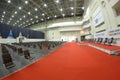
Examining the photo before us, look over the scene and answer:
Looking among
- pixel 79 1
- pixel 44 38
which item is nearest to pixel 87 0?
pixel 79 1

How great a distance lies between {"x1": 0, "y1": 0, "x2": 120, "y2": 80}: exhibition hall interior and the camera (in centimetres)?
320

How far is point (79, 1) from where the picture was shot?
18.9 meters

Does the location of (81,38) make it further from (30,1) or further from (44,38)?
(30,1)

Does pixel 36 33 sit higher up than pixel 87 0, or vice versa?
pixel 87 0

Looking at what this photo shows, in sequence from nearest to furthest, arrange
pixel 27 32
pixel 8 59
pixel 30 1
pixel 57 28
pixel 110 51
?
1. pixel 8 59
2. pixel 110 51
3. pixel 30 1
4. pixel 27 32
5. pixel 57 28

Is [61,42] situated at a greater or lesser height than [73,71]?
greater

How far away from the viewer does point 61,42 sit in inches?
740

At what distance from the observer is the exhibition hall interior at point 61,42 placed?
3.20m

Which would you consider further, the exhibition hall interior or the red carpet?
the exhibition hall interior

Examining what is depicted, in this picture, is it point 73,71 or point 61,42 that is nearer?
point 73,71

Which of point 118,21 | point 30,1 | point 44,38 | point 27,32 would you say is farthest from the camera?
point 44,38

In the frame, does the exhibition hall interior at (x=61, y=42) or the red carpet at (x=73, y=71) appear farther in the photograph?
the exhibition hall interior at (x=61, y=42)

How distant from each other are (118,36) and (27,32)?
60.3 ft

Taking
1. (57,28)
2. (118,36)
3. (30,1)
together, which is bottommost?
(118,36)
